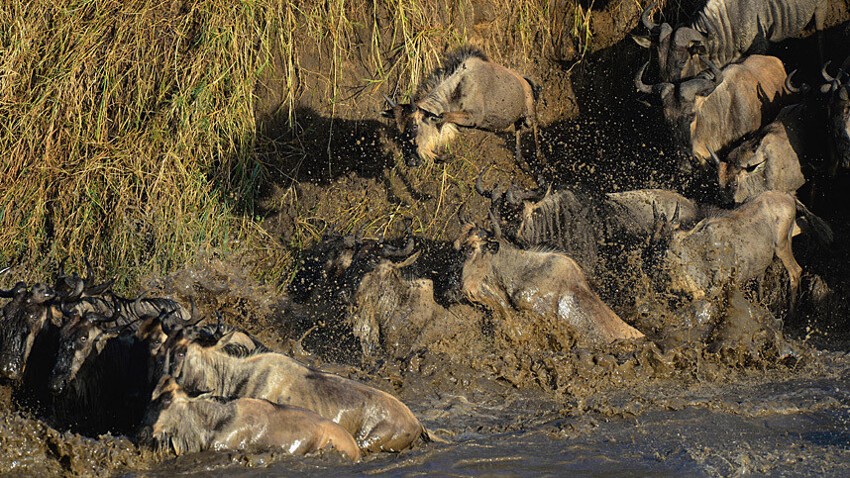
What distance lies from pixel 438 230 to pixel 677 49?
237 cm

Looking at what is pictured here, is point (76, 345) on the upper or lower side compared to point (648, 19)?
lower

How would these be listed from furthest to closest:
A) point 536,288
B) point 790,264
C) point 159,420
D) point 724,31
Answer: point 724,31 < point 790,264 < point 536,288 < point 159,420

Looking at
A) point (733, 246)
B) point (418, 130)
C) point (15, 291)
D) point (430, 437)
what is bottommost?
point (430, 437)

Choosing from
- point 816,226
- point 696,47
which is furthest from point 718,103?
point 816,226

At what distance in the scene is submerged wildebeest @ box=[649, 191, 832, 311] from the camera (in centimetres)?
852

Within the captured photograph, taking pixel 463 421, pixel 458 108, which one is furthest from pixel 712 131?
pixel 463 421

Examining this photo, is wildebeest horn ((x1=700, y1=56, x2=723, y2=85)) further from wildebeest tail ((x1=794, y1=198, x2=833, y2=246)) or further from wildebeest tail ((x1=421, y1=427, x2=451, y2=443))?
wildebeest tail ((x1=421, y1=427, x2=451, y2=443))

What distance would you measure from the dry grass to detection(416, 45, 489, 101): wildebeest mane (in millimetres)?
250

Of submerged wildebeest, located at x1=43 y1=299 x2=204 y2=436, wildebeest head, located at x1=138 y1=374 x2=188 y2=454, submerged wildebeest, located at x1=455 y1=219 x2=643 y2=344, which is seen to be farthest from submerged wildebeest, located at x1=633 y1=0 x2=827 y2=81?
wildebeest head, located at x1=138 y1=374 x2=188 y2=454

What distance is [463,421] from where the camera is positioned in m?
7.10

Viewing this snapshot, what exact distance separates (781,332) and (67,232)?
5.37 m

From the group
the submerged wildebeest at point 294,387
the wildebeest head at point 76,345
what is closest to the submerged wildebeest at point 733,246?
the submerged wildebeest at point 294,387

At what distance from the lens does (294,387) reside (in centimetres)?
659

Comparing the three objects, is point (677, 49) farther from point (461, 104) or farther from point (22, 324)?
Answer: point (22, 324)
